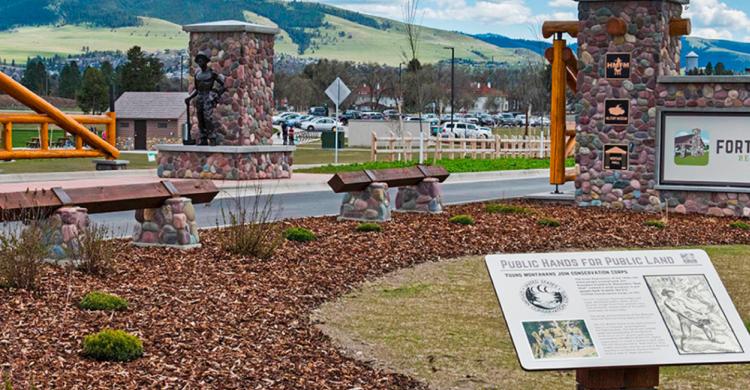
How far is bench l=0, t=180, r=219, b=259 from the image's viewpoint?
11.8m

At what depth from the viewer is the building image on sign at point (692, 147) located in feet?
64.8

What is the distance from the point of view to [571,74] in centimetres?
2150

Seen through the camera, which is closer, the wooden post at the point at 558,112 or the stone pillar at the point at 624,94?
the stone pillar at the point at 624,94

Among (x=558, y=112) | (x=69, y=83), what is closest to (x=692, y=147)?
(x=558, y=112)

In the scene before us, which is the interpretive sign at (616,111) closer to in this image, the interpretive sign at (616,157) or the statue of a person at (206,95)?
the interpretive sign at (616,157)

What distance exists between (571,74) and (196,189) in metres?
9.50

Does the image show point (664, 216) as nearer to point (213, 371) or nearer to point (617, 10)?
point (617, 10)

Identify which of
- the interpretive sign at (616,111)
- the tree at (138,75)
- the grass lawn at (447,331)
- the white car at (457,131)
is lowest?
the grass lawn at (447,331)

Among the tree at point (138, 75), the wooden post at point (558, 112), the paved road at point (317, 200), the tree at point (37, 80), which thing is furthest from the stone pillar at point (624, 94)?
the tree at point (37, 80)

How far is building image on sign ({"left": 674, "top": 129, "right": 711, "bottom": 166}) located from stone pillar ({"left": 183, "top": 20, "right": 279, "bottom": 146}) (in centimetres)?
1195

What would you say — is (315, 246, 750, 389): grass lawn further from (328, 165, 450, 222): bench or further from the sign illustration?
the sign illustration

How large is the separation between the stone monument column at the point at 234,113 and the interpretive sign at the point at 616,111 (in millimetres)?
10740

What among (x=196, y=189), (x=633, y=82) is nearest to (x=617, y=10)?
(x=633, y=82)

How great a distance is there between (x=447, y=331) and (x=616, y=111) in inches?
436
